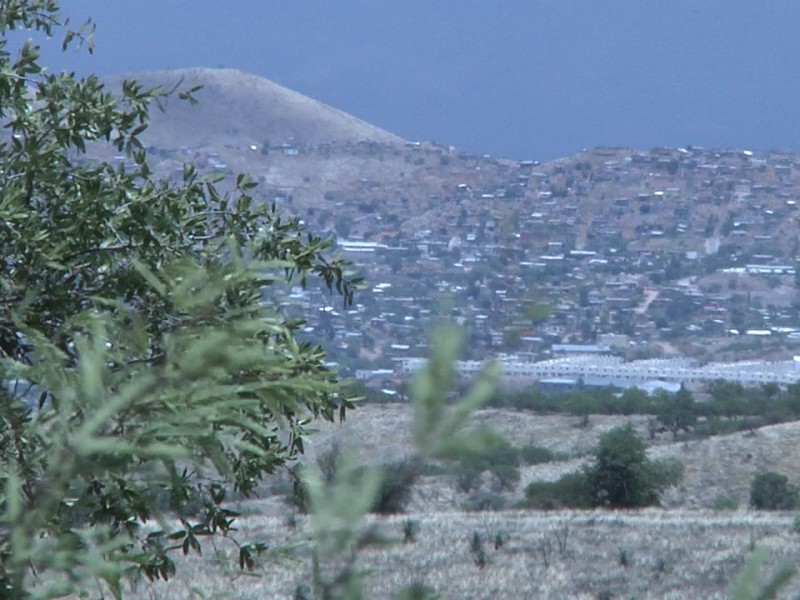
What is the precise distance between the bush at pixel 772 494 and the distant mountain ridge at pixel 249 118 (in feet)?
118

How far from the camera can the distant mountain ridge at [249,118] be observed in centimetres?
5675

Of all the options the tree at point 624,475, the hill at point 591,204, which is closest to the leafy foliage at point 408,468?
the tree at point 624,475

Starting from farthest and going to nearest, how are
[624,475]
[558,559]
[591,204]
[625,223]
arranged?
[591,204] → [625,223] → [624,475] → [558,559]

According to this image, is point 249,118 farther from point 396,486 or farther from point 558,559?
point 396,486

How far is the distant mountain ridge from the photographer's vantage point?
56.8 metres

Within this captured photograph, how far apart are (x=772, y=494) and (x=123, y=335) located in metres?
20.7

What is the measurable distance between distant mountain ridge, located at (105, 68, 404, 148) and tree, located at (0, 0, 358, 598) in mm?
49065

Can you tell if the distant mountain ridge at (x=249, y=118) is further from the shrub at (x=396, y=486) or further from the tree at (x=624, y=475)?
the shrub at (x=396, y=486)

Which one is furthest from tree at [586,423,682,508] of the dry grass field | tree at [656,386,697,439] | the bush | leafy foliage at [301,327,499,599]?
leafy foliage at [301,327,499,599]

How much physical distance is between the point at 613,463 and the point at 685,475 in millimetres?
4211

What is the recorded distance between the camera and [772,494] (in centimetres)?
2139

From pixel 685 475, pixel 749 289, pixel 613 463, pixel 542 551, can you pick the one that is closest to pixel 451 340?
pixel 542 551

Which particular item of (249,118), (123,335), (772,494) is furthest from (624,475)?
(249,118)

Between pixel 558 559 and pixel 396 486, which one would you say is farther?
pixel 558 559
